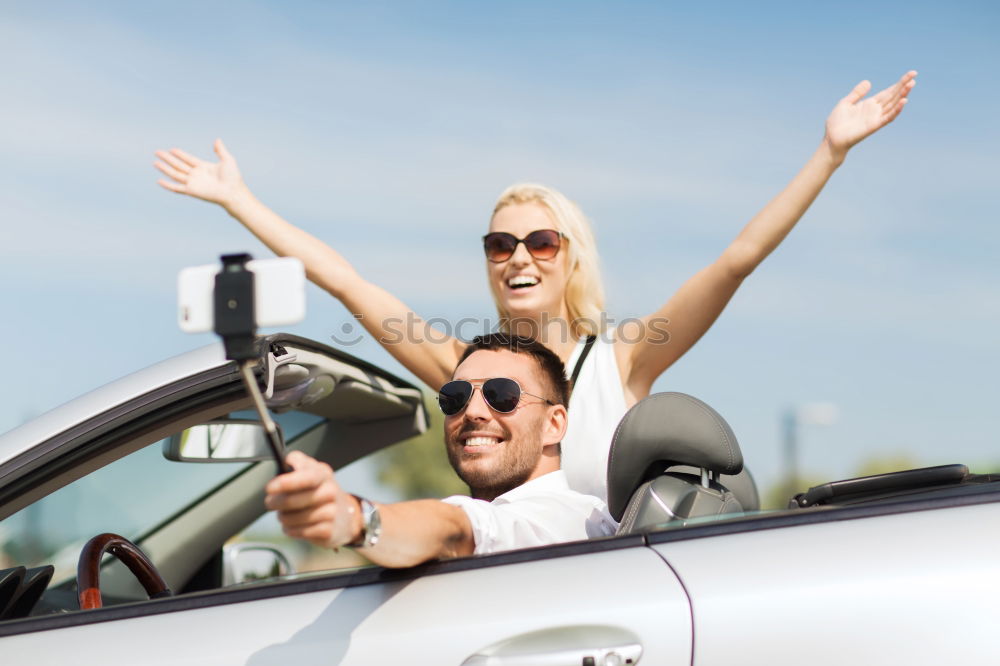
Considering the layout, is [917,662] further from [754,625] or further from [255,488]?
[255,488]

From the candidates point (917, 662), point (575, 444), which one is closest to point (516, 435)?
point (575, 444)

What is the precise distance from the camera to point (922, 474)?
2379 millimetres

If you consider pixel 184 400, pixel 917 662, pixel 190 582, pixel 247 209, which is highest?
pixel 247 209

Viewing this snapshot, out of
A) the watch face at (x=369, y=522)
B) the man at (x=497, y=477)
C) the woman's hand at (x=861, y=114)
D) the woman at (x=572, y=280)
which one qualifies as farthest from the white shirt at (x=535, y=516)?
the woman's hand at (x=861, y=114)

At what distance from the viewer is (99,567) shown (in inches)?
90.4

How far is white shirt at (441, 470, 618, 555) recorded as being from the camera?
6.81 ft

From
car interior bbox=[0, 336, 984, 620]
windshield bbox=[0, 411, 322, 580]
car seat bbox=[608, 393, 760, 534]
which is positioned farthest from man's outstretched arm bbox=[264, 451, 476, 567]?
windshield bbox=[0, 411, 322, 580]

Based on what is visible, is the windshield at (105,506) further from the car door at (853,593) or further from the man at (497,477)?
the car door at (853,593)

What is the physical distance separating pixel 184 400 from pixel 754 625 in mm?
1256

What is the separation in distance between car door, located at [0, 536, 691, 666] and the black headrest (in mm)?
481

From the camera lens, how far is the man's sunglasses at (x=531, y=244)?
150 inches

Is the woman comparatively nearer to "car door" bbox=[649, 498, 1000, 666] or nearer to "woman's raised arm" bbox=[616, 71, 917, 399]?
"woman's raised arm" bbox=[616, 71, 917, 399]

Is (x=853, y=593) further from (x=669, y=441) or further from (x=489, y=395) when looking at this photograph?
(x=489, y=395)

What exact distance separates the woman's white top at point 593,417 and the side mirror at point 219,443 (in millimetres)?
1020
